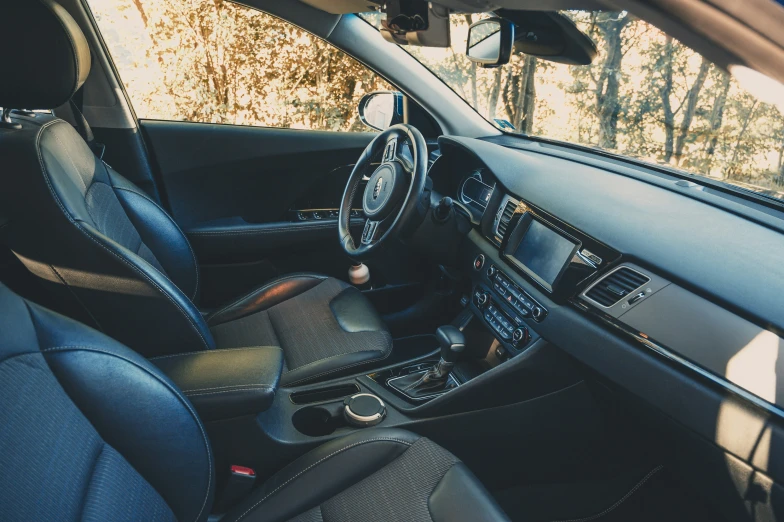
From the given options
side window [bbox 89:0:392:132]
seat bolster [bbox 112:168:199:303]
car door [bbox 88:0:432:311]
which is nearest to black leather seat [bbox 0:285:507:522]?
seat bolster [bbox 112:168:199:303]

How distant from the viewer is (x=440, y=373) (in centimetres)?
181

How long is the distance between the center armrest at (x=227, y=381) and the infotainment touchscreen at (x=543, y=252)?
72cm

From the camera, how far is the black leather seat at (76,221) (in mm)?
1324

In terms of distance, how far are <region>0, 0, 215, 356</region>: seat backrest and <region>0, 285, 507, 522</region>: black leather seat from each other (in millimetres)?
421

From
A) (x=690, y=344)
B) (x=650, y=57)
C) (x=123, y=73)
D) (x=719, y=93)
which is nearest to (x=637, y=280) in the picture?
(x=690, y=344)

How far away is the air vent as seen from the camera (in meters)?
1.28

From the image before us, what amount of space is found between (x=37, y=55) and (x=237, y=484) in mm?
1141

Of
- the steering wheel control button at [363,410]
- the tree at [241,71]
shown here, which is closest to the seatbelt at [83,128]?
the tree at [241,71]

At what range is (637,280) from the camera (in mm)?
1272

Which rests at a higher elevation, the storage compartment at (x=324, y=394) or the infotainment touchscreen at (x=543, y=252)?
the infotainment touchscreen at (x=543, y=252)

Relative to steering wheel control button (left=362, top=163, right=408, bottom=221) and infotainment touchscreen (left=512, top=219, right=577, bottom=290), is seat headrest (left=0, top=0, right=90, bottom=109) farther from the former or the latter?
infotainment touchscreen (left=512, top=219, right=577, bottom=290)

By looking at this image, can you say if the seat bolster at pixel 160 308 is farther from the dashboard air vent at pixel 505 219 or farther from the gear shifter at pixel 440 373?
the dashboard air vent at pixel 505 219

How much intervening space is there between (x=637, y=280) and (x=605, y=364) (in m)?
0.20

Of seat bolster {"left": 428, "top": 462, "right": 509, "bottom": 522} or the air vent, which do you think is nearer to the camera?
seat bolster {"left": 428, "top": 462, "right": 509, "bottom": 522}
